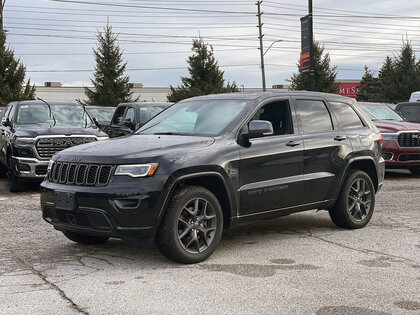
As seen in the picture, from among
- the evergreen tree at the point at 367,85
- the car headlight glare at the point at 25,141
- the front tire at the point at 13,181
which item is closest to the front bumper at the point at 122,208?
the car headlight glare at the point at 25,141

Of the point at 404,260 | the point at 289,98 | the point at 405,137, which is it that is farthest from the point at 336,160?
the point at 405,137

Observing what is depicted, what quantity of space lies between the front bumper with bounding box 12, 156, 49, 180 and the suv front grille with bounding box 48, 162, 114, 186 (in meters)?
5.43

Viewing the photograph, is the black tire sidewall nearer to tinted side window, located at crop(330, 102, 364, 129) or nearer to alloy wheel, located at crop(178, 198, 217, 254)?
tinted side window, located at crop(330, 102, 364, 129)

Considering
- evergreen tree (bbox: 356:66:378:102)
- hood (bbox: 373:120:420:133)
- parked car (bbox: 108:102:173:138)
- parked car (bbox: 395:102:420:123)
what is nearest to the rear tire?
parked car (bbox: 108:102:173:138)

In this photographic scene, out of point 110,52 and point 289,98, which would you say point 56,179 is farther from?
point 110,52

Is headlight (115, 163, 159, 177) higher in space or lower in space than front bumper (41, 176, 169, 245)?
higher

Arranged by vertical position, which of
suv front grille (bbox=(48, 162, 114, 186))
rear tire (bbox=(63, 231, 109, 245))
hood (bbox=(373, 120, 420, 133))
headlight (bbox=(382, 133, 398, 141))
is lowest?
rear tire (bbox=(63, 231, 109, 245))

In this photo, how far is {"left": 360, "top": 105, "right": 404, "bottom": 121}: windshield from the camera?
48.6 feet

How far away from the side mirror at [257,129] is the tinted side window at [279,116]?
21.2 inches

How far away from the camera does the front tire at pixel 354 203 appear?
7.37 m

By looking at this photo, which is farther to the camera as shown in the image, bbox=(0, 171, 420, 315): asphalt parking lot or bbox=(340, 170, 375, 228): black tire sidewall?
bbox=(340, 170, 375, 228): black tire sidewall

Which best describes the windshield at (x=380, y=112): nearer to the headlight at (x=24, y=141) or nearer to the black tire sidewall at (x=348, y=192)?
the black tire sidewall at (x=348, y=192)

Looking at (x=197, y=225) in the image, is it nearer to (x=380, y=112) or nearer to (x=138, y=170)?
(x=138, y=170)

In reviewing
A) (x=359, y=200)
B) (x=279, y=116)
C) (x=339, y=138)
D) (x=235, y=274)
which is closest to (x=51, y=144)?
(x=279, y=116)
